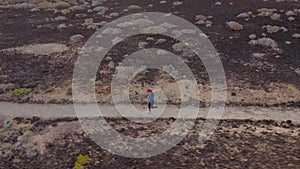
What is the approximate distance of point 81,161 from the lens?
84.2 feet

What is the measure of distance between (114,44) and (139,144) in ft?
65.7

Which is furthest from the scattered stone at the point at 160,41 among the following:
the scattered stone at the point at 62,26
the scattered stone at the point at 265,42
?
the scattered stone at the point at 62,26

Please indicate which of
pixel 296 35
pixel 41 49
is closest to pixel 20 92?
pixel 41 49

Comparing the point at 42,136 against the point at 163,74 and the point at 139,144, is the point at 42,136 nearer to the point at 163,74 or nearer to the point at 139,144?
the point at 139,144

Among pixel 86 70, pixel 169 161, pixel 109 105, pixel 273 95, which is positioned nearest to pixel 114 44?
pixel 86 70

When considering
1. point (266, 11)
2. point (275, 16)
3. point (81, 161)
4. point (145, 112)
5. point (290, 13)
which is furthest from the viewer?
point (266, 11)

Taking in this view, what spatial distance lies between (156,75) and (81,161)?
14405 millimetres

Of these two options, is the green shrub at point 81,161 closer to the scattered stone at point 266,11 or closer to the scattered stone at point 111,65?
the scattered stone at point 111,65

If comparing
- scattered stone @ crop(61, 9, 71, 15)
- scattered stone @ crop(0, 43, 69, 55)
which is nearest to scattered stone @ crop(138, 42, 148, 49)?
scattered stone @ crop(0, 43, 69, 55)

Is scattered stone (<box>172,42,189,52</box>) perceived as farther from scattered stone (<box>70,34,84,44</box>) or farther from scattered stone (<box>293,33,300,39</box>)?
scattered stone (<box>293,33,300,39</box>)

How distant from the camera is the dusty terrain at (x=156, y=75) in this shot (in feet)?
86.8

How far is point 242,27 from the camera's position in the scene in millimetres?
48812

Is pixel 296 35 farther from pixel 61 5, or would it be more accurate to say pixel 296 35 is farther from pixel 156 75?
pixel 61 5

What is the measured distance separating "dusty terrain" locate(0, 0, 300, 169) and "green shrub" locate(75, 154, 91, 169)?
275 mm
